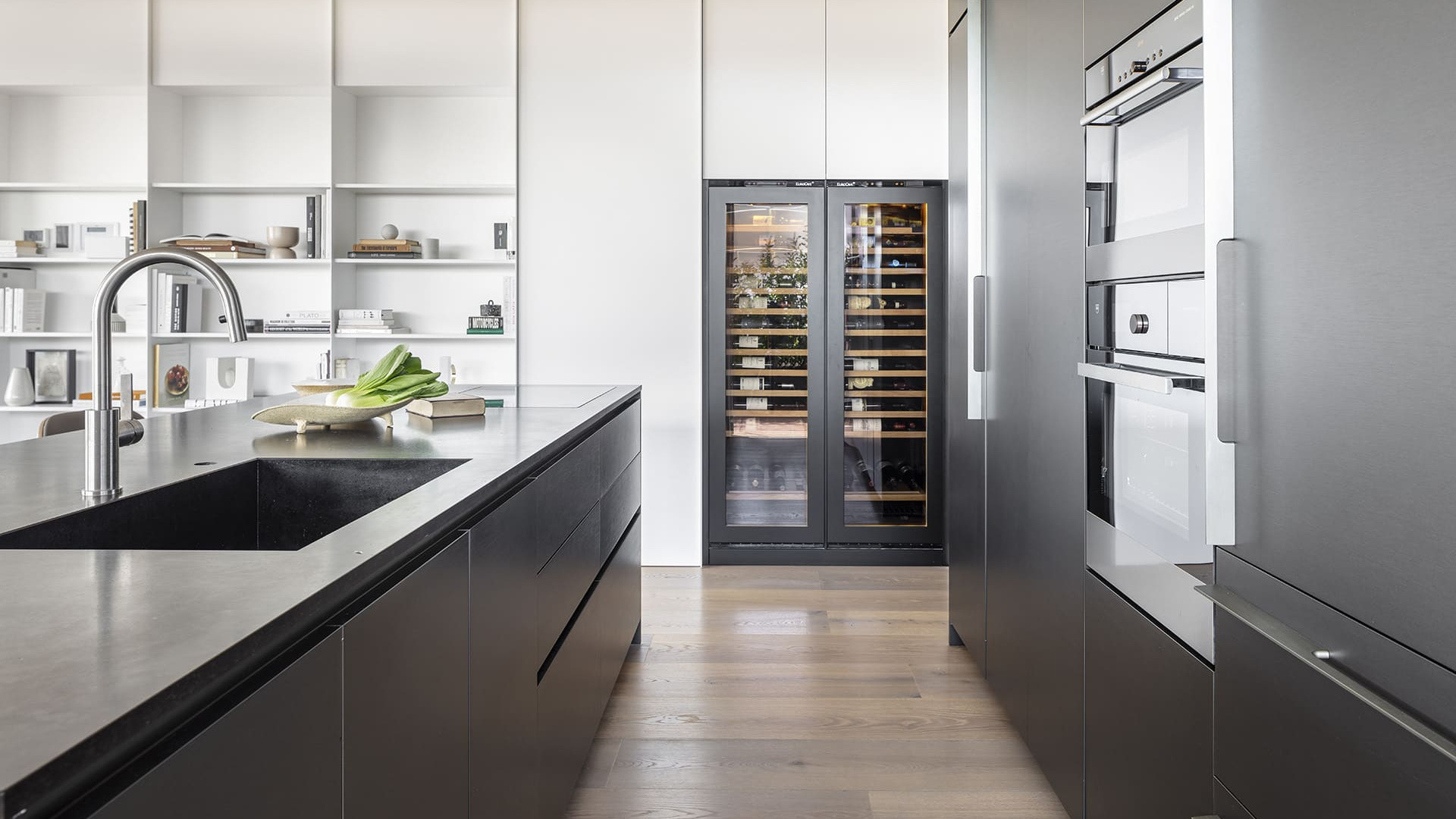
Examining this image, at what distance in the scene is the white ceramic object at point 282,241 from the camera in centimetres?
466

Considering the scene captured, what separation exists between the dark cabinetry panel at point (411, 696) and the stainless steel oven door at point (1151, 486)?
3.48ft

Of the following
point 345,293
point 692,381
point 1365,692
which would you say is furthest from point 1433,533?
point 345,293

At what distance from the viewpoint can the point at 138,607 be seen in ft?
2.59

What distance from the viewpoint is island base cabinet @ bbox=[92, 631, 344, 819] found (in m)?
0.62

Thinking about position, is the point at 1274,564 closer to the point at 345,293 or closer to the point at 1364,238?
the point at 1364,238

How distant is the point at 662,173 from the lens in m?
4.62

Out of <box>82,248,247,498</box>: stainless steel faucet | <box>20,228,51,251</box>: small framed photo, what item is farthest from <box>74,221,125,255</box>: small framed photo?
<box>82,248,247,498</box>: stainless steel faucet

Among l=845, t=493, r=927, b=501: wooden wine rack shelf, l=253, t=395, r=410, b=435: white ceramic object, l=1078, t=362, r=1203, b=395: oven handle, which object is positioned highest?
l=1078, t=362, r=1203, b=395: oven handle

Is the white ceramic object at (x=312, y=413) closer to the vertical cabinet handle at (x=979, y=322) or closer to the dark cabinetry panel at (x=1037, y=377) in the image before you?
the dark cabinetry panel at (x=1037, y=377)

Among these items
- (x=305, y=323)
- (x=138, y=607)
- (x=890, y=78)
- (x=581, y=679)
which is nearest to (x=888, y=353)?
(x=890, y=78)

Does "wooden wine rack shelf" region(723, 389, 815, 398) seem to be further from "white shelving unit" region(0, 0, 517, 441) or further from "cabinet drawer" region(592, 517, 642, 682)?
"cabinet drawer" region(592, 517, 642, 682)

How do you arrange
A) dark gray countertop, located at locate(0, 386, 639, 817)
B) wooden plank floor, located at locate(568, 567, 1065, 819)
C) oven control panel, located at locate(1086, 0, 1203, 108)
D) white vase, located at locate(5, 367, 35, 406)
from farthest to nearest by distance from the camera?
1. white vase, located at locate(5, 367, 35, 406)
2. wooden plank floor, located at locate(568, 567, 1065, 819)
3. oven control panel, located at locate(1086, 0, 1203, 108)
4. dark gray countertop, located at locate(0, 386, 639, 817)

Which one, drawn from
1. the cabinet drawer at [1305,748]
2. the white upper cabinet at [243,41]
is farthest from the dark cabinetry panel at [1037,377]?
the white upper cabinet at [243,41]

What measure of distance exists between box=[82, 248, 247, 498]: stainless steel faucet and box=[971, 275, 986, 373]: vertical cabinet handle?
2156 millimetres
